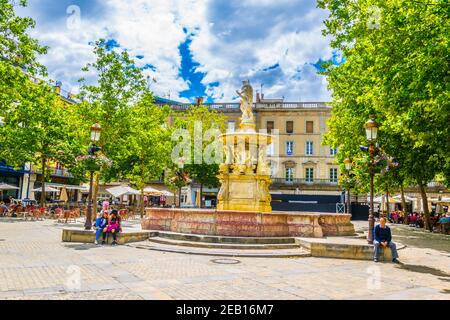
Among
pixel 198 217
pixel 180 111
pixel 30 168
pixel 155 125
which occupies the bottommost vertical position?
pixel 198 217

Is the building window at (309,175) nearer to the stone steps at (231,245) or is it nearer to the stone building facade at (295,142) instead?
the stone building facade at (295,142)

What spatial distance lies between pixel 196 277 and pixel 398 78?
9.20 metres

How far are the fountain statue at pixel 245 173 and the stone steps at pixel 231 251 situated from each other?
439 centimetres

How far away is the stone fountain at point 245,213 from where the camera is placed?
13227 mm

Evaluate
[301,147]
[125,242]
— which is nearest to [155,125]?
[125,242]

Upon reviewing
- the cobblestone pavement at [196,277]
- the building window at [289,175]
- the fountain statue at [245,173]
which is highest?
the building window at [289,175]

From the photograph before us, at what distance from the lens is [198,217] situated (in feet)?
45.5

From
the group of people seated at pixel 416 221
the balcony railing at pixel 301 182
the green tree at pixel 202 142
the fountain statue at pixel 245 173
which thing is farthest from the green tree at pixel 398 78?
the balcony railing at pixel 301 182

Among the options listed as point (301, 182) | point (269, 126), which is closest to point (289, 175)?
point (301, 182)

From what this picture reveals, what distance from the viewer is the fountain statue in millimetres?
16750

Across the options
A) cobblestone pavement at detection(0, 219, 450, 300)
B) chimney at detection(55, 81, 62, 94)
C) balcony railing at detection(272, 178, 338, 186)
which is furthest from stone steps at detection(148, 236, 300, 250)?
chimney at detection(55, 81, 62, 94)

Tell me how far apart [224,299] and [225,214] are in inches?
275

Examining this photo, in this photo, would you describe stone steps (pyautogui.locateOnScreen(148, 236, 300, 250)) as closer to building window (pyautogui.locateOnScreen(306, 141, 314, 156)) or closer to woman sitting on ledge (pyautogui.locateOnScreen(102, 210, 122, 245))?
woman sitting on ledge (pyautogui.locateOnScreen(102, 210, 122, 245))
